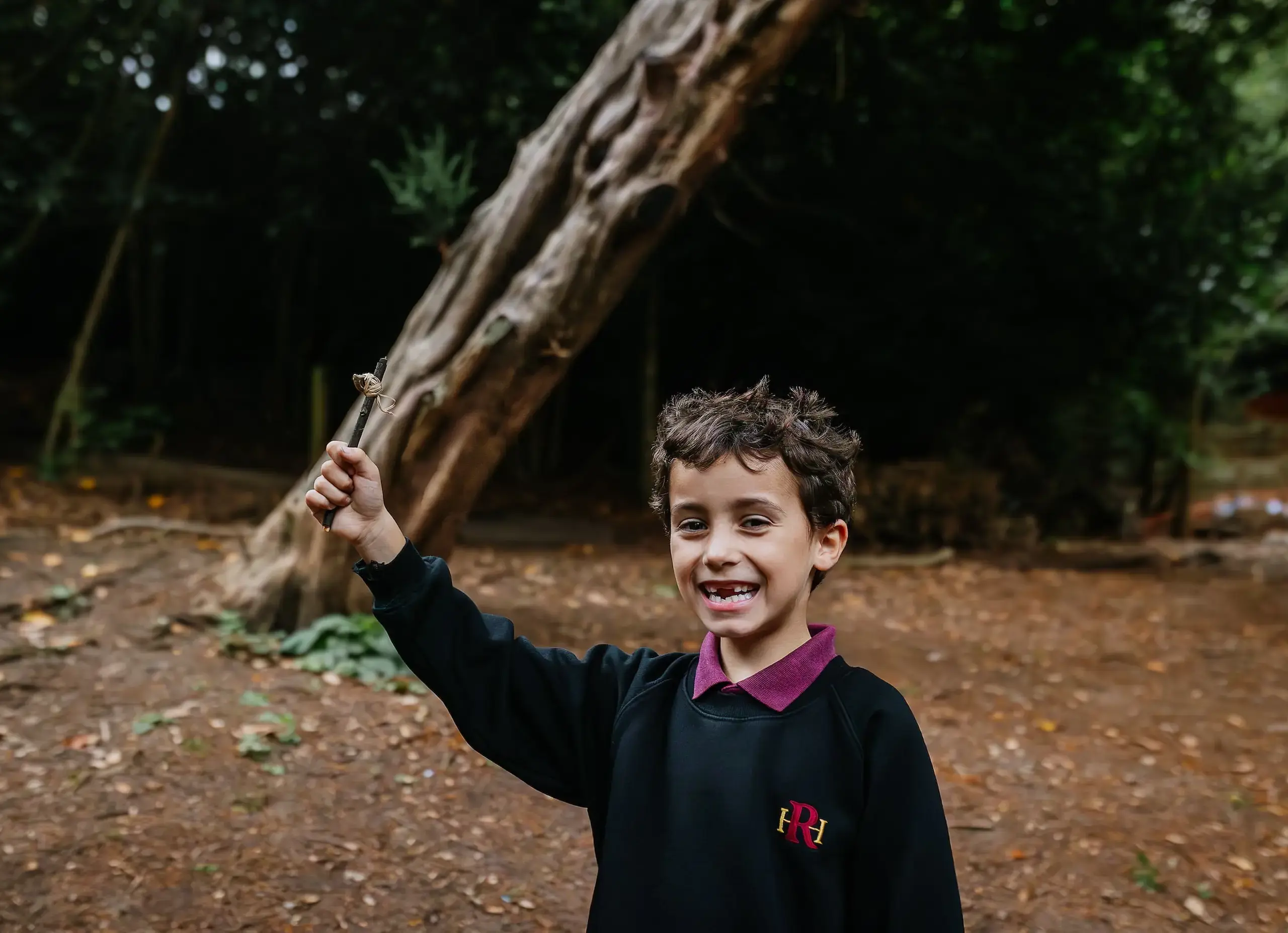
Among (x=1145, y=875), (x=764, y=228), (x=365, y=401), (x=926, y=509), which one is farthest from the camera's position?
(x=764, y=228)

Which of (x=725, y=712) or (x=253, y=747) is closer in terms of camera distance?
(x=725, y=712)

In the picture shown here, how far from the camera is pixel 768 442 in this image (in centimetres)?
167

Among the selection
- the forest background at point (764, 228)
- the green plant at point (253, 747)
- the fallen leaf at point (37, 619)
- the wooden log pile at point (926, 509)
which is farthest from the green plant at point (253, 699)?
the wooden log pile at point (926, 509)

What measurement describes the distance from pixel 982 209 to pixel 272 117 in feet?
23.2

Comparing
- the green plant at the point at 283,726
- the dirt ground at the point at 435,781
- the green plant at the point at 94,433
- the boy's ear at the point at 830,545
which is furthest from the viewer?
the green plant at the point at 94,433

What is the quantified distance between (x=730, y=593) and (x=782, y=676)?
0.15 meters

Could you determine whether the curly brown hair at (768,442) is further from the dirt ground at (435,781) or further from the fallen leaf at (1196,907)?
the fallen leaf at (1196,907)

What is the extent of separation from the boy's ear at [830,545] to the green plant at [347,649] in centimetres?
350

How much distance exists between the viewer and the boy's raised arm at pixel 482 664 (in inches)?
66.8

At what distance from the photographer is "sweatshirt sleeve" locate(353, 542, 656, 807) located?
1706mm

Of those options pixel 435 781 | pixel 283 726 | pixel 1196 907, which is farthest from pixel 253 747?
pixel 1196 907

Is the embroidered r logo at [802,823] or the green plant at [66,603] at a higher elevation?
the embroidered r logo at [802,823]

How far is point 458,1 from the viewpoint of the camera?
933cm

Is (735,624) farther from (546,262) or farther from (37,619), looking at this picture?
(37,619)
